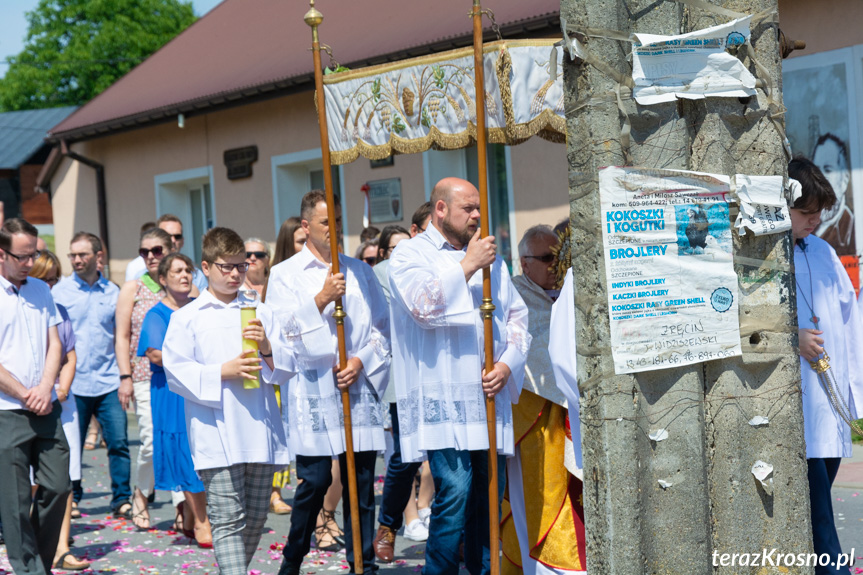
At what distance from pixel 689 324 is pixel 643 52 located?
0.93 meters

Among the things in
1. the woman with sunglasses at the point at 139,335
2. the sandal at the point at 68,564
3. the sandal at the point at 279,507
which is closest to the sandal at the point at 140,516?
the woman with sunglasses at the point at 139,335

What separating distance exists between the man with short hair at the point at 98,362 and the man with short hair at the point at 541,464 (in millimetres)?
3661

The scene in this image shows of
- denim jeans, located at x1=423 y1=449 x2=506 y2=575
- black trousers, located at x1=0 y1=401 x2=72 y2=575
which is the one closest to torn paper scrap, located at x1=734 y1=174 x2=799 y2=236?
denim jeans, located at x1=423 y1=449 x2=506 y2=575

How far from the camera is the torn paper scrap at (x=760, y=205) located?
3881 mm

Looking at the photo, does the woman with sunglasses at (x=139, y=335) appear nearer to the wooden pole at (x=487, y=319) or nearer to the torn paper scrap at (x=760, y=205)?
the wooden pole at (x=487, y=319)

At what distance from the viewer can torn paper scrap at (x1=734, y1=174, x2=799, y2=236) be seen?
388 centimetres

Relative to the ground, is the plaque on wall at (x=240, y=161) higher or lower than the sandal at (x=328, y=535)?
higher

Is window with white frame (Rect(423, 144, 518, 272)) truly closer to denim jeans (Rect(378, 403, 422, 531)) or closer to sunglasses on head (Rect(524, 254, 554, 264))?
denim jeans (Rect(378, 403, 422, 531))

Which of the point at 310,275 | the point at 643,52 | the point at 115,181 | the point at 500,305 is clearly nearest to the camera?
the point at 643,52

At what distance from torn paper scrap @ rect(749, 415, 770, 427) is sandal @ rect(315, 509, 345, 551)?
3.99m

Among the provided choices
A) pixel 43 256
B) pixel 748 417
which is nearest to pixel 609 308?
pixel 748 417

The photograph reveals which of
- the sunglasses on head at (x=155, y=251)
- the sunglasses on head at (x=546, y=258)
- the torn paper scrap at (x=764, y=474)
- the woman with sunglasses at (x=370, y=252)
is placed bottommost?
the torn paper scrap at (x=764, y=474)

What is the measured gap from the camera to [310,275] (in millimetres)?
6180

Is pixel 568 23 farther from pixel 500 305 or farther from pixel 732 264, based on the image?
pixel 500 305
